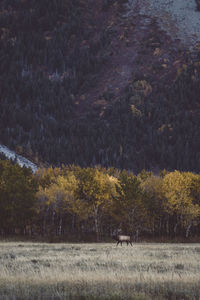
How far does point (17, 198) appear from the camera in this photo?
213 feet

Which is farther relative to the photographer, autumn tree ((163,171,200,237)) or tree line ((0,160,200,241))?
autumn tree ((163,171,200,237))

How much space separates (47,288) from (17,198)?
55979 mm

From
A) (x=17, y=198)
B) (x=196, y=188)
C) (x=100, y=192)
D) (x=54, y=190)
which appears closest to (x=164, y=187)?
(x=196, y=188)

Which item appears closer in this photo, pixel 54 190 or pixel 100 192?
pixel 100 192

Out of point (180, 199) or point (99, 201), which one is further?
point (180, 199)

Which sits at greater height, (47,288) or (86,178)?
(86,178)

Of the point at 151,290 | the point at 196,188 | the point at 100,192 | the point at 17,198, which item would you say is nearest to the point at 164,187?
the point at 196,188

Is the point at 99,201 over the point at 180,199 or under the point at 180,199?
under

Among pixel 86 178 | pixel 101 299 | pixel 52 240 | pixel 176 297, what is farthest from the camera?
pixel 86 178

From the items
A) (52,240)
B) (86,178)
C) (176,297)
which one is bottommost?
(52,240)

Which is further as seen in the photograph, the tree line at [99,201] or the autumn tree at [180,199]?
the autumn tree at [180,199]

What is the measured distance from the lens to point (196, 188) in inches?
2808

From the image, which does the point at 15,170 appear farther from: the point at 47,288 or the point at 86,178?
the point at 47,288

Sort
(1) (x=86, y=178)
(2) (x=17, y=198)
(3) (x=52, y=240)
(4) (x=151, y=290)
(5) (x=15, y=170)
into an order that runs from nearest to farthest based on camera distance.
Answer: (4) (x=151, y=290), (3) (x=52, y=240), (1) (x=86, y=178), (2) (x=17, y=198), (5) (x=15, y=170)
